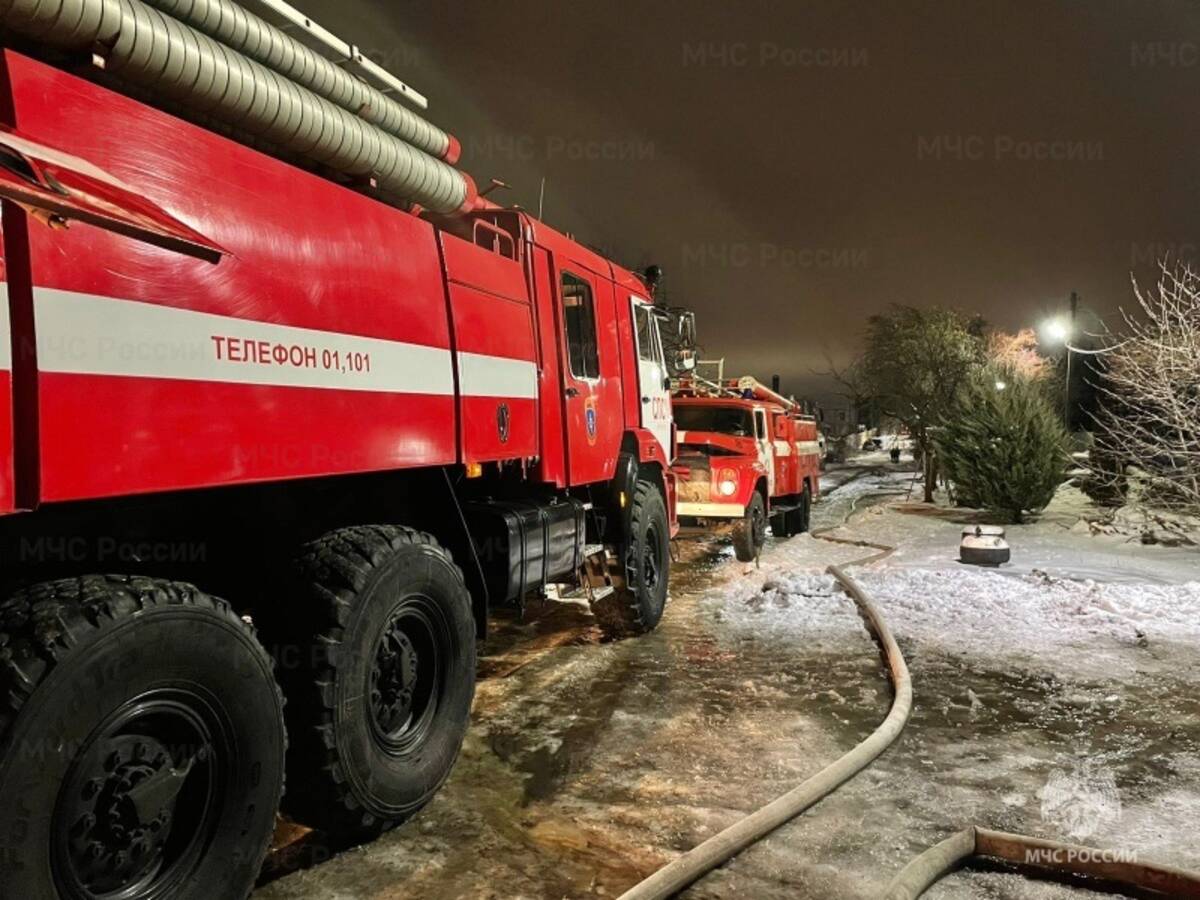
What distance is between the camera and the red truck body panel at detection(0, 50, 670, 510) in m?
2.38

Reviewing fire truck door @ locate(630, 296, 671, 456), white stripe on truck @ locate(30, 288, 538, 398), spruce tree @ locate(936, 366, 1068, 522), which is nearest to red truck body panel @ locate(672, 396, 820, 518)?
fire truck door @ locate(630, 296, 671, 456)

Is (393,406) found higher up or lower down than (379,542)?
higher up

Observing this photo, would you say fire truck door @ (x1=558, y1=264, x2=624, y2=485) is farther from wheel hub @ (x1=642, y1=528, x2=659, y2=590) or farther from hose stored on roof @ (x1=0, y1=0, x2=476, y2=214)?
hose stored on roof @ (x1=0, y1=0, x2=476, y2=214)

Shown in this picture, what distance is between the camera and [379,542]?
378 centimetres

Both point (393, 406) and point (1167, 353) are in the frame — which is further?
point (1167, 353)

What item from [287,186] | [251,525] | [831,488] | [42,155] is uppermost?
[287,186]

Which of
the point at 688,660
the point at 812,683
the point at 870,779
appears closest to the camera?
the point at 870,779

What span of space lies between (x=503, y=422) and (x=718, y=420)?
876 centimetres

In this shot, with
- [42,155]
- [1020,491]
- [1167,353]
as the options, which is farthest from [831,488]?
[42,155]

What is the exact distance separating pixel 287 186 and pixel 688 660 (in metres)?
4.72

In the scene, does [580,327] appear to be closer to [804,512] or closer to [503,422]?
[503,422]

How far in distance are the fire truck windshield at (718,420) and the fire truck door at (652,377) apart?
4729 mm

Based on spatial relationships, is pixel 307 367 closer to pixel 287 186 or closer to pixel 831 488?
pixel 287 186

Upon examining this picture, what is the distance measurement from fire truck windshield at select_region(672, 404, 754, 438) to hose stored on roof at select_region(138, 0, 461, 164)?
893cm
